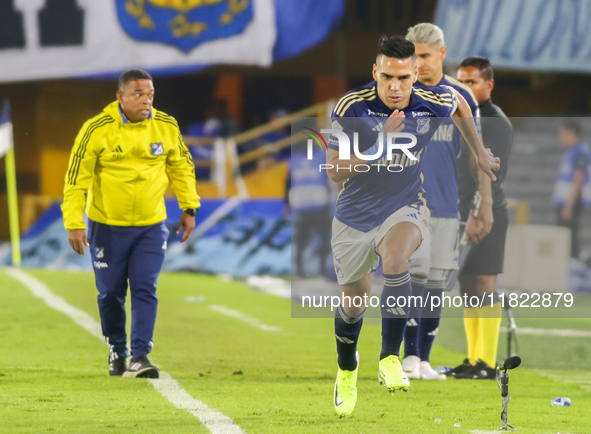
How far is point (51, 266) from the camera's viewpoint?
17.2 m

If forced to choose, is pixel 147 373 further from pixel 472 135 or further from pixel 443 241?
pixel 472 135

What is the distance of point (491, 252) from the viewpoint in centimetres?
766

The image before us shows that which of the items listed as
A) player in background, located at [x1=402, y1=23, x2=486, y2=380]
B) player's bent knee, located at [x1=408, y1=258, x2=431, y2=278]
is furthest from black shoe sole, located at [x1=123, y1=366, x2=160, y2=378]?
player's bent knee, located at [x1=408, y1=258, x2=431, y2=278]

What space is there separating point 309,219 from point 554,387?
8404 millimetres

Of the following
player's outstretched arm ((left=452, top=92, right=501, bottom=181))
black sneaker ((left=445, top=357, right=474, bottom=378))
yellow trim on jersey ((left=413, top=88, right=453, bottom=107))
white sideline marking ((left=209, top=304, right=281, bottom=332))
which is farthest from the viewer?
white sideline marking ((left=209, top=304, right=281, bottom=332))

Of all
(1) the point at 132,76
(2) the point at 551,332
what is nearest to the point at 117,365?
(1) the point at 132,76

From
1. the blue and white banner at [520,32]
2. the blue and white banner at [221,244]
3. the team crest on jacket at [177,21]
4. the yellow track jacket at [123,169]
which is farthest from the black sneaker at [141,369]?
the blue and white banner at [520,32]

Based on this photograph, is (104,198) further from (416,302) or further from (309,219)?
(309,219)

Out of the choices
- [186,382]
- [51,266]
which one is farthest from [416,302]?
[51,266]

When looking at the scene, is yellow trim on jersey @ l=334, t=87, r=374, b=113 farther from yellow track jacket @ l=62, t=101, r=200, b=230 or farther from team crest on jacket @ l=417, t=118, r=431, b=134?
yellow track jacket @ l=62, t=101, r=200, b=230

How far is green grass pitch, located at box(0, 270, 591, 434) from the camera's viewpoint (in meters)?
5.45

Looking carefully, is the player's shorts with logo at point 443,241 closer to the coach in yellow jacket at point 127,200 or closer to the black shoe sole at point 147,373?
Result: the coach in yellow jacket at point 127,200

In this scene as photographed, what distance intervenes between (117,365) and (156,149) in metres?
1.65

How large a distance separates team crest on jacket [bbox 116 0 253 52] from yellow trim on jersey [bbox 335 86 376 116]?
45.2 feet
